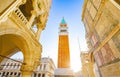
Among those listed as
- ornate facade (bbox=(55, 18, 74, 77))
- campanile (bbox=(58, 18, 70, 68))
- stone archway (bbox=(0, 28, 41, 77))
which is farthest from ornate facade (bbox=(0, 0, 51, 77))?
campanile (bbox=(58, 18, 70, 68))

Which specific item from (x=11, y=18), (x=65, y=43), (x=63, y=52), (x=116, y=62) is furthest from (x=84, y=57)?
(x=11, y=18)

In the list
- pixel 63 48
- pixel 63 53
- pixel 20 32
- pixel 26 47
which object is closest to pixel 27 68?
pixel 26 47

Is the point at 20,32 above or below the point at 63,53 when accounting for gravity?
below

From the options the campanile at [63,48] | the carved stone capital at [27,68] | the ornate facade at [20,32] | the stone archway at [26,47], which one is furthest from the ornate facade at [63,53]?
the carved stone capital at [27,68]

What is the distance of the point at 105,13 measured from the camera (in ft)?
16.9

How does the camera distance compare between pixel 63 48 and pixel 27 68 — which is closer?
pixel 27 68

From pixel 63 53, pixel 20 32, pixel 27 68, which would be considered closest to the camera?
pixel 20 32

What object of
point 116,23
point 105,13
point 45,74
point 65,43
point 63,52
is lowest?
point 45,74

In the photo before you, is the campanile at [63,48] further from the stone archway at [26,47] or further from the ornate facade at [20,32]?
the stone archway at [26,47]

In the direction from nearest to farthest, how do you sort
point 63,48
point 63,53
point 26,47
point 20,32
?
point 20,32, point 26,47, point 63,53, point 63,48

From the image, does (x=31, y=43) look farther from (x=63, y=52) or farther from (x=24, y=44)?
(x=63, y=52)

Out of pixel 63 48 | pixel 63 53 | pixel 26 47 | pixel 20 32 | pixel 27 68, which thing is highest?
pixel 63 48

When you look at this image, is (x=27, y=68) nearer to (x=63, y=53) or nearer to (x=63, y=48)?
(x=63, y=53)

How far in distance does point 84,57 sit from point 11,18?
16.6 meters
